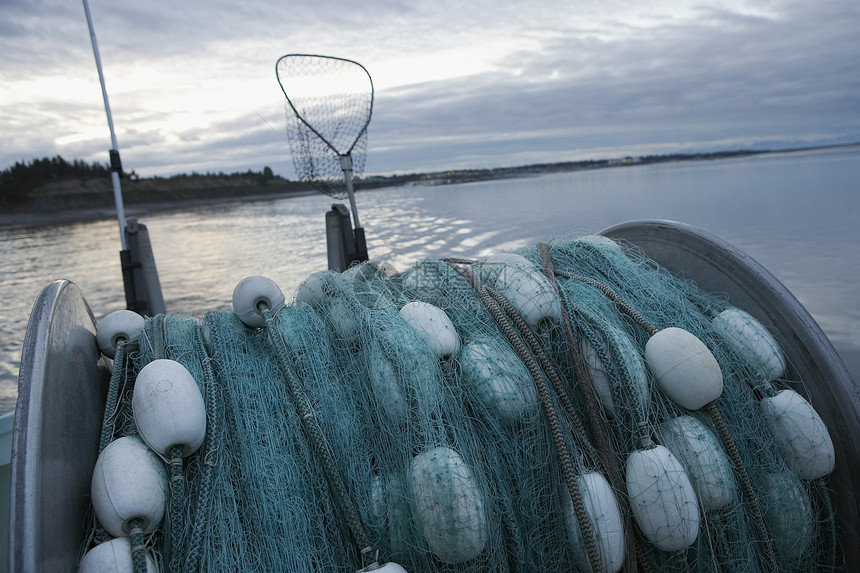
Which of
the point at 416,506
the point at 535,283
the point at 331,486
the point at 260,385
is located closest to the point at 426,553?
the point at 416,506

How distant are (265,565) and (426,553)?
1.57ft

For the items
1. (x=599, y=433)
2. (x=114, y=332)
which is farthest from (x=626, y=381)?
(x=114, y=332)

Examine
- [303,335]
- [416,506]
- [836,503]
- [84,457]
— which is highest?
[303,335]

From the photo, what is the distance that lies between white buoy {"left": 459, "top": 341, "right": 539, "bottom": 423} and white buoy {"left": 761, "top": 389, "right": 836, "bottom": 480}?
93cm

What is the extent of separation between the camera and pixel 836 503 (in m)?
2.14

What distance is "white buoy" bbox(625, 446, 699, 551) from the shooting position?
1.77 meters

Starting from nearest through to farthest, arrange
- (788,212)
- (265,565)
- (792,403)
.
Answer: (265,565), (792,403), (788,212)

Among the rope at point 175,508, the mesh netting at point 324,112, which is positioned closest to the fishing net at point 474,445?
the rope at point 175,508

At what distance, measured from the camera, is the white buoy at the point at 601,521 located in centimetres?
176

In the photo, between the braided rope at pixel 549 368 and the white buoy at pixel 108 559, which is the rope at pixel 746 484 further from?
the white buoy at pixel 108 559

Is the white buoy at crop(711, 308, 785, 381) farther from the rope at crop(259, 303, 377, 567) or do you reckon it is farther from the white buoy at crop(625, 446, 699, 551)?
the rope at crop(259, 303, 377, 567)

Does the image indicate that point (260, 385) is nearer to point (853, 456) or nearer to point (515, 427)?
point (515, 427)

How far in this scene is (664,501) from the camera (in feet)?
5.79

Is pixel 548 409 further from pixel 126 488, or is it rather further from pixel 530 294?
pixel 126 488
